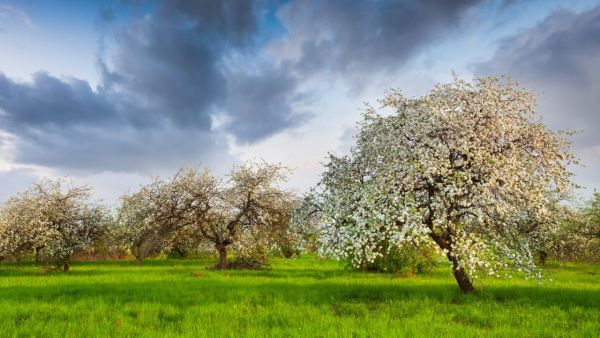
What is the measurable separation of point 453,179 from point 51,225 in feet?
116

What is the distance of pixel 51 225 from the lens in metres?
39.8

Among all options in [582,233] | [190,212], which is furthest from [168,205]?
[582,233]

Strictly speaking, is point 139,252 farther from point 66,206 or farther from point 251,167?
point 251,167

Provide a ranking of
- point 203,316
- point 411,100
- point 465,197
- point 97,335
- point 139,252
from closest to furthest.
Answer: point 97,335
point 203,316
point 465,197
point 411,100
point 139,252

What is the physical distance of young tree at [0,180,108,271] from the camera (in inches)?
1506

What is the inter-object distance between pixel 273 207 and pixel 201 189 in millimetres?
6828

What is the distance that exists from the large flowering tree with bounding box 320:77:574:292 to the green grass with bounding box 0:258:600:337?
7.15 feet

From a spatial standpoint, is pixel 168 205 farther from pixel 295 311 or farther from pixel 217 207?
pixel 295 311

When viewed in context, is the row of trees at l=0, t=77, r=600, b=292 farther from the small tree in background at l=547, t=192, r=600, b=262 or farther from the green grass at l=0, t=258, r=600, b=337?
the small tree in background at l=547, t=192, r=600, b=262

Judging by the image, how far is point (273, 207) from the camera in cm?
4203

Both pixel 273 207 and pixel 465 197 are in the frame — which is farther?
pixel 273 207

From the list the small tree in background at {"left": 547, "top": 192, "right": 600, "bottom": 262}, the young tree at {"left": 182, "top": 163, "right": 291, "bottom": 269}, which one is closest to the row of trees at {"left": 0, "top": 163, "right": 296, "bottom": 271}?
the young tree at {"left": 182, "top": 163, "right": 291, "bottom": 269}

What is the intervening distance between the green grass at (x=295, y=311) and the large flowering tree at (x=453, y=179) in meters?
2.18

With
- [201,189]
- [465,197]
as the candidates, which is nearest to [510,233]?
[465,197]
